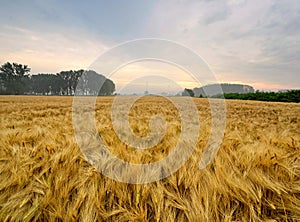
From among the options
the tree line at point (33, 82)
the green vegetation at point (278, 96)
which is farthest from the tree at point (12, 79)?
the green vegetation at point (278, 96)

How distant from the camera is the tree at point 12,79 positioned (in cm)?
6446

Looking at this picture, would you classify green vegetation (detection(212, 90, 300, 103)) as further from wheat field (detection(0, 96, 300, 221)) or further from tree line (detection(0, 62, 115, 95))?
tree line (detection(0, 62, 115, 95))

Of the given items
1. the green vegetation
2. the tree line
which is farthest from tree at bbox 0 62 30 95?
the green vegetation

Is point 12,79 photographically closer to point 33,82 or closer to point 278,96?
point 33,82

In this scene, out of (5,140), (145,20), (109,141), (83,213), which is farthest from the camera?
(145,20)

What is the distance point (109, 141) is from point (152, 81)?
11.9 ft

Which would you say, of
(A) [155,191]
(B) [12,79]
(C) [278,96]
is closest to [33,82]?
(B) [12,79]

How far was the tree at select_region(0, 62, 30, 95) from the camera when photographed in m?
64.5

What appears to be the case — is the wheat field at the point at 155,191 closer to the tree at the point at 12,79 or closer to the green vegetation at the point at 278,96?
the green vegetation at the point at 278,96

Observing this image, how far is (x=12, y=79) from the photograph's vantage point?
215 ft

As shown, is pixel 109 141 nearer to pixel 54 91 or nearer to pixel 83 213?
pixel 83 213

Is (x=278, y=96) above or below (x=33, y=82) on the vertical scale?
below

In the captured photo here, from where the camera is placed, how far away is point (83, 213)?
118 centimetres

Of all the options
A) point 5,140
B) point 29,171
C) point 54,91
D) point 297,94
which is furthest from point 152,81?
point 54,91
